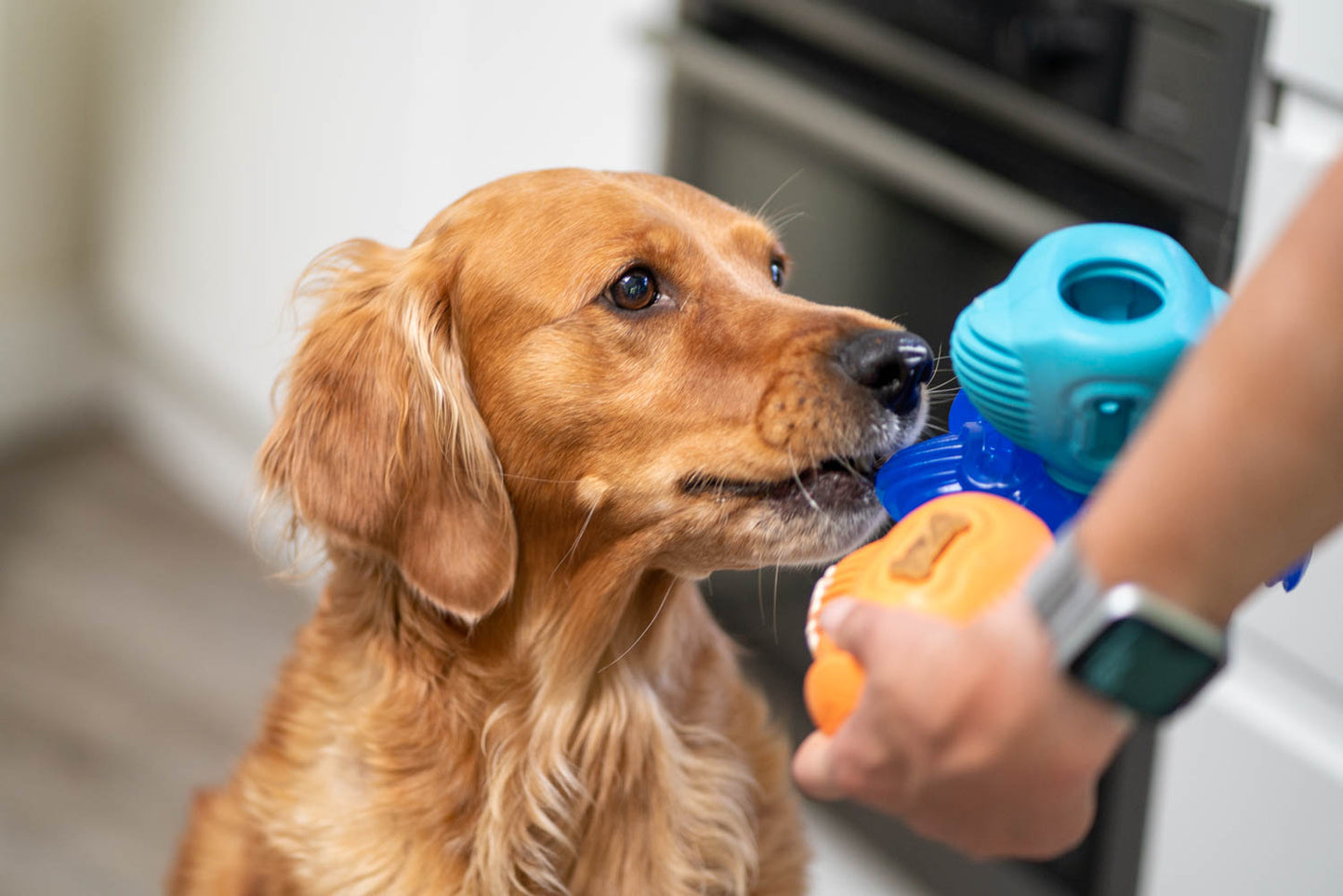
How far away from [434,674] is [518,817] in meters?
0.16

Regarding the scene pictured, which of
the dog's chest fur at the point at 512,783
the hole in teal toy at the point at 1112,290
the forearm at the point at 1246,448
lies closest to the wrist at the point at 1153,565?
the forearm at the point at 1246,448

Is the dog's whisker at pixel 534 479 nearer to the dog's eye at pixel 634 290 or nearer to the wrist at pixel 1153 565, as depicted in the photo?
the dog's eye at pixel 634 290

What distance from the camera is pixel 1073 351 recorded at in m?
0.76

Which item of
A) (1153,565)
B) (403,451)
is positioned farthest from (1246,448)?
(403,451)

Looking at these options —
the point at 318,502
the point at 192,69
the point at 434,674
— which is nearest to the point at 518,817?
the point at 434,674

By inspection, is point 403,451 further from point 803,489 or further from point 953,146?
point 953,146

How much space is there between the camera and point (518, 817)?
4.13 feet

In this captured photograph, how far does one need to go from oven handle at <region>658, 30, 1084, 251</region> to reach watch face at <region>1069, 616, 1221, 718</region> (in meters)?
1.13

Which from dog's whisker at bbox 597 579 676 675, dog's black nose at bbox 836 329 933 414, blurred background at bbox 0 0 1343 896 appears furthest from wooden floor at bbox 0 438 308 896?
dog's black nose at bbox 836 329 933 414

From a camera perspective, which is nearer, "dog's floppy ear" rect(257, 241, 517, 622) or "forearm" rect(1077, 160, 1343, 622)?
"forearm" rect(1077, 160, 1343, 622)

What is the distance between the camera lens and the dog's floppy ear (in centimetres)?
118

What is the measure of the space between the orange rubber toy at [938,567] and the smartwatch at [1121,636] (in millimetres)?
75

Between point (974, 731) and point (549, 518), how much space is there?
63 cm

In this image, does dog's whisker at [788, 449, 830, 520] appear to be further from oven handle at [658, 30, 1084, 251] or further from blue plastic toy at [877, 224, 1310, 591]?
oven handle at [658, 30, 1084, 251]
